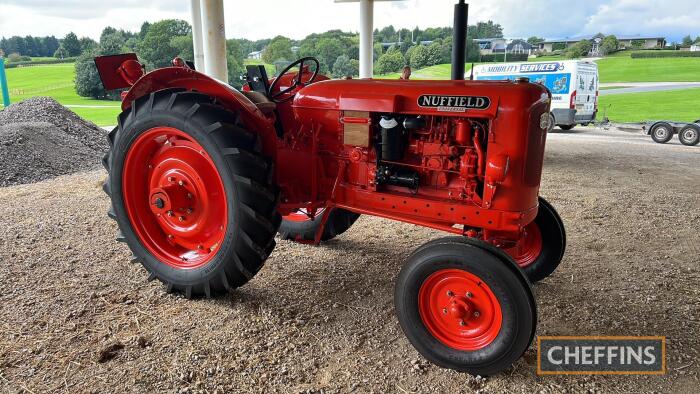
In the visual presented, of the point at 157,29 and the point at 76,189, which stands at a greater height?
the point at 157,29

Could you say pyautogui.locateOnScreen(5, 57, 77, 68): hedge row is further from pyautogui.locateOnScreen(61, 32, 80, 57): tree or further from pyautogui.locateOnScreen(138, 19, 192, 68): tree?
pyautogui.locateOnScreen(138, 19, 192, 68): tree

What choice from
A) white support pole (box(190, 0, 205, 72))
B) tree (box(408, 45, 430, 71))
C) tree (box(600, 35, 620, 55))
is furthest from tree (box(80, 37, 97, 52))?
tree (box(600, 35, 620, 55))

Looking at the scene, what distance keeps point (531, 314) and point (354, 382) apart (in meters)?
0.85

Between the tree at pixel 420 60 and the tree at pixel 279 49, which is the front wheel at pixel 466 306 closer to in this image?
A: the tree at pixel 420 60

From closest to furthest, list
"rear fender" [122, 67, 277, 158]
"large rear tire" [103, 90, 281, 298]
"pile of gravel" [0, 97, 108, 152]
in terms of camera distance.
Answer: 1. "large rear tire" [103, 90, 281, 298]
2. "rear fender" [122, 67, 277, 158]
3. "pile of gravel" [0, 97, 108, 152]

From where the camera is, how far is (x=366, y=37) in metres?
14.2

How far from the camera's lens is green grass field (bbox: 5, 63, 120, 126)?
10773mm

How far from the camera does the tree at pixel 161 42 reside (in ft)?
31.6

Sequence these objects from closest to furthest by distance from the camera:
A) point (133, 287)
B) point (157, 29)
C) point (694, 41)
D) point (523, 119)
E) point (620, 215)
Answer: point (523, 119) → point (133, 287) → point (620, 215) → point (157, 29) → point (694, 41)

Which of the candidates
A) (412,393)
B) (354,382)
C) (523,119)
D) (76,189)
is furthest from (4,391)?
(76,189)

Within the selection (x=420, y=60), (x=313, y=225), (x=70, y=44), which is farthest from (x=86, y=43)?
(x=313, y=225)

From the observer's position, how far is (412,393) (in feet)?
6.97

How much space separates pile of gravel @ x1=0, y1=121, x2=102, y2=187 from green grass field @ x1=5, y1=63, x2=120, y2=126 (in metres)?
3.55

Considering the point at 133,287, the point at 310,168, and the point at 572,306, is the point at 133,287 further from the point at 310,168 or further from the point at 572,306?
the point at 572,306
